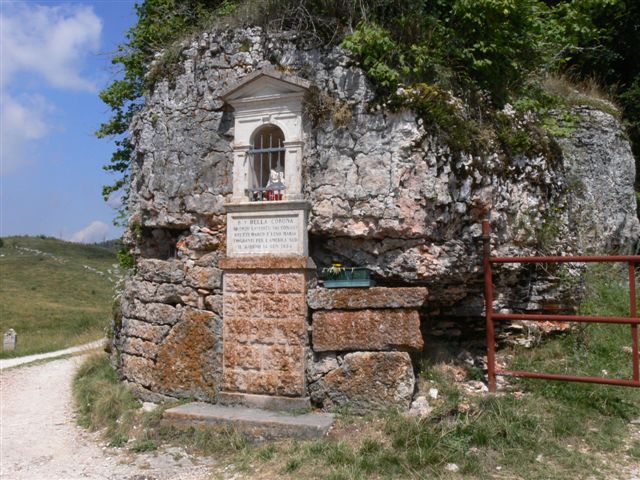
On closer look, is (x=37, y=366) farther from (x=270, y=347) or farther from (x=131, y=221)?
(x=270, y=347)

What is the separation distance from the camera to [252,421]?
5.78m

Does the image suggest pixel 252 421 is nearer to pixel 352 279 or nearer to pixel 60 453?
pixel 352 279

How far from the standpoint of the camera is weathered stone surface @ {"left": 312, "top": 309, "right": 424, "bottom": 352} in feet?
19.5

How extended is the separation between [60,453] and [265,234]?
3288mm

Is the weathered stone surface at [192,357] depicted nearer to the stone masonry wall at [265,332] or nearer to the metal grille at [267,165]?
the stone masonry wall at [265,332]

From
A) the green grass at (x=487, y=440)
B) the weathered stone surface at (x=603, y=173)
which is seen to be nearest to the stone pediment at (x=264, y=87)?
the green grass at (x=487, y=440)

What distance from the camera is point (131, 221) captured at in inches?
311

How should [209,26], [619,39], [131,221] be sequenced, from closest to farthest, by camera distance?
1. [209,26]
2. [131,221]
3. [619,39]

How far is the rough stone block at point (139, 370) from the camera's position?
22.7ft

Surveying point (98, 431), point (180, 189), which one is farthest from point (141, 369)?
point (180, 189)

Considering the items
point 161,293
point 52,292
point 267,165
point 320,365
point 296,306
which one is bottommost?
point 320,365

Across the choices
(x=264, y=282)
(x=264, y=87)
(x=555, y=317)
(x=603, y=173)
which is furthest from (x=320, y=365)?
(x=603, y=173)

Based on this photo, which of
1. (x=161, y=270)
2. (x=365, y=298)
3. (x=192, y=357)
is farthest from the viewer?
(x=161, y=270)

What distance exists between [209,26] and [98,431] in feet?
17.1
